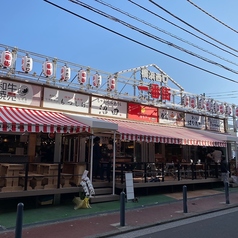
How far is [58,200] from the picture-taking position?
9.98 meters

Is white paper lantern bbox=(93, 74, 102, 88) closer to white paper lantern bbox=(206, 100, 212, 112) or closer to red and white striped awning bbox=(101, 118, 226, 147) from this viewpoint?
red and white striped awning bbox=(101, 118, 226, 147)

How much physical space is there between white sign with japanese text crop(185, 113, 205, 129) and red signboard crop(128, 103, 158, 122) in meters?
3.34

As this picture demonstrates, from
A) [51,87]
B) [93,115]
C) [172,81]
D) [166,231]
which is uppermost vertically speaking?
[172,81]

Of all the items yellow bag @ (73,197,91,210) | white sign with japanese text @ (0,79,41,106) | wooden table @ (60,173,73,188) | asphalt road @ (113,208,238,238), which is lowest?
asphalt road @ (113,208,238,238)

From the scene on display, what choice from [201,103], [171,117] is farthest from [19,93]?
[201,103]

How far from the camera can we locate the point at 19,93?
11164 mm

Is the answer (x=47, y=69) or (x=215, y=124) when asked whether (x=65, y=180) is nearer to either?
→ (x=47, y=69)

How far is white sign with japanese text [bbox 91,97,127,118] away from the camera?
13.6 m

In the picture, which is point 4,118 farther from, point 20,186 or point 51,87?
point 51,87

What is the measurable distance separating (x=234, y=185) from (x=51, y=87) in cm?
1235

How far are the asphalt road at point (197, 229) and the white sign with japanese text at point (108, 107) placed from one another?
7.33m

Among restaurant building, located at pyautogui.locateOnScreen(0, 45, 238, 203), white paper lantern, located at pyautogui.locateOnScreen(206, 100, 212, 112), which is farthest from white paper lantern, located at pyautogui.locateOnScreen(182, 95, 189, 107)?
white paper lantern, located at pyautogui.locateOnScreen(206, 100, 212, 112)

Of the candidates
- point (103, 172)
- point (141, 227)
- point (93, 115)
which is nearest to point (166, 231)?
point (141, 227)

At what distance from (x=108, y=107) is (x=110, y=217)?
23.0 ft
